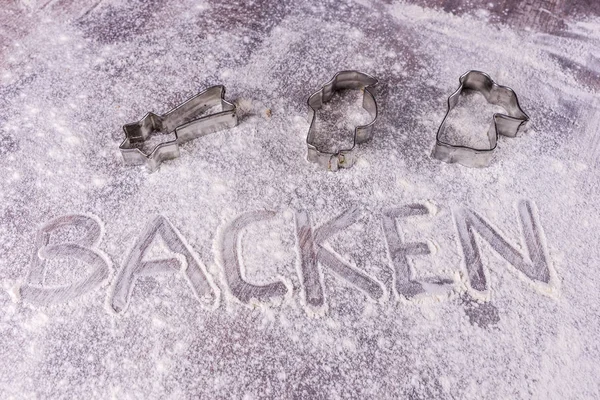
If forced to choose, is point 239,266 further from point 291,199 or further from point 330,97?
point 330,97

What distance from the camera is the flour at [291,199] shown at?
2.85ft

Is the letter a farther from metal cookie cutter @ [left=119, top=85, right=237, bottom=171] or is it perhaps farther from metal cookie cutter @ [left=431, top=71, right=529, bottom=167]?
metal cookie cutter @ [left=431, top=71, right=529, bottom=167]

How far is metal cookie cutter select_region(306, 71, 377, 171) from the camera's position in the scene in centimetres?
105

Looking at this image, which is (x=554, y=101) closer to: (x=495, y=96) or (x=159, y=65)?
(x=495, y=96)

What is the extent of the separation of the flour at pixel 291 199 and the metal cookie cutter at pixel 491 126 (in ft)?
0.08

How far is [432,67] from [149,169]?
0.73 metres

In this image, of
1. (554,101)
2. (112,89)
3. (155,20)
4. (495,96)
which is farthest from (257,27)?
(554,101)

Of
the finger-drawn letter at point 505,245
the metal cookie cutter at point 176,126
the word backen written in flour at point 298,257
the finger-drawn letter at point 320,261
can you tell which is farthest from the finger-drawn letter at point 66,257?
the finger-drawn letter at point 505,245

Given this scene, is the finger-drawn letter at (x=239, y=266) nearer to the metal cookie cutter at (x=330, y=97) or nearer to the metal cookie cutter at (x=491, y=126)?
the metal cookie cutter at (x=330, y=97)

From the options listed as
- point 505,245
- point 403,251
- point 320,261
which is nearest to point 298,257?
point 320,261

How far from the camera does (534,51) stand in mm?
1276

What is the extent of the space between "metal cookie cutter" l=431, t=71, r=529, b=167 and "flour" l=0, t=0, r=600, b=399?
2 cm

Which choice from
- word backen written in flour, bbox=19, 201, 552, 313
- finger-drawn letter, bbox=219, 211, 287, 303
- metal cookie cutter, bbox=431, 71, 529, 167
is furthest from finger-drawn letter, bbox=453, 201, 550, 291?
finger-drawn letter, bbox=219, 211, 287, 303

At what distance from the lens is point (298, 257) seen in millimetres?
971
